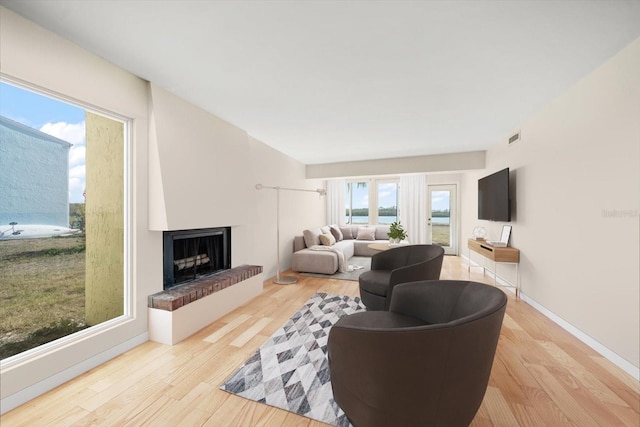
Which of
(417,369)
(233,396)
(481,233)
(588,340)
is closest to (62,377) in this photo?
(233,396)

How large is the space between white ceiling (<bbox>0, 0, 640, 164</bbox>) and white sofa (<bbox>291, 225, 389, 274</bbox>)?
2.63m

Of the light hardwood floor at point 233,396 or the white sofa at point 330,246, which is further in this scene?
the white sofa at point 330,246

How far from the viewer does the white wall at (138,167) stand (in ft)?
5.01

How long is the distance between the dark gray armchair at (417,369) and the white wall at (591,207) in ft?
5.38

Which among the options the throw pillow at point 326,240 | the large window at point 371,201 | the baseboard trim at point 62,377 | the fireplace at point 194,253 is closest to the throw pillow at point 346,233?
the large window at point 371,201

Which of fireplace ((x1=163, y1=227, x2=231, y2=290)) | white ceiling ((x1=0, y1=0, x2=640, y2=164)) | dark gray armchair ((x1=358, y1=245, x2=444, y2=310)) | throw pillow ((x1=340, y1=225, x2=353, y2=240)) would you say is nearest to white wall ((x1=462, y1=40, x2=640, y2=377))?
white ceiling ((x1=0, y1=0, x2=640, y2=164))

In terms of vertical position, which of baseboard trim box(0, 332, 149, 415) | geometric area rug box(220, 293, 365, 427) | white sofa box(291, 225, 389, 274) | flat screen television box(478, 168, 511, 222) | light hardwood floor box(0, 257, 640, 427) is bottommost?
light hardwood floor box(0, 257, 640, 427)

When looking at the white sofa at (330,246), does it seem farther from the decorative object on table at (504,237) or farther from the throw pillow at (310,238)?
the decorative object on table at (504,237)

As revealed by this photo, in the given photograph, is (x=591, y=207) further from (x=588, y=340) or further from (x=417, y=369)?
(x=417, y=369)

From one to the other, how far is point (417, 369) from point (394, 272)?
127 cm

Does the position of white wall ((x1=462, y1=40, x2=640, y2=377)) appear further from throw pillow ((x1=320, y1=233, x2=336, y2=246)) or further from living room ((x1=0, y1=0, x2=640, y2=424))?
throw pillow ((x1=320, y1=233, x2=336, y2=246))

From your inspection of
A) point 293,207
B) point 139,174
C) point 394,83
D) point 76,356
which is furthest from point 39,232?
point 293,207

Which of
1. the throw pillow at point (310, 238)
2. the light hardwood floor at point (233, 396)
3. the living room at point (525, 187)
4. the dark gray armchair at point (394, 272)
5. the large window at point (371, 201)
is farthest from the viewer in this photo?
the large window at point (371, 201)

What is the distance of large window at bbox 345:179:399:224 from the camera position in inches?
295
